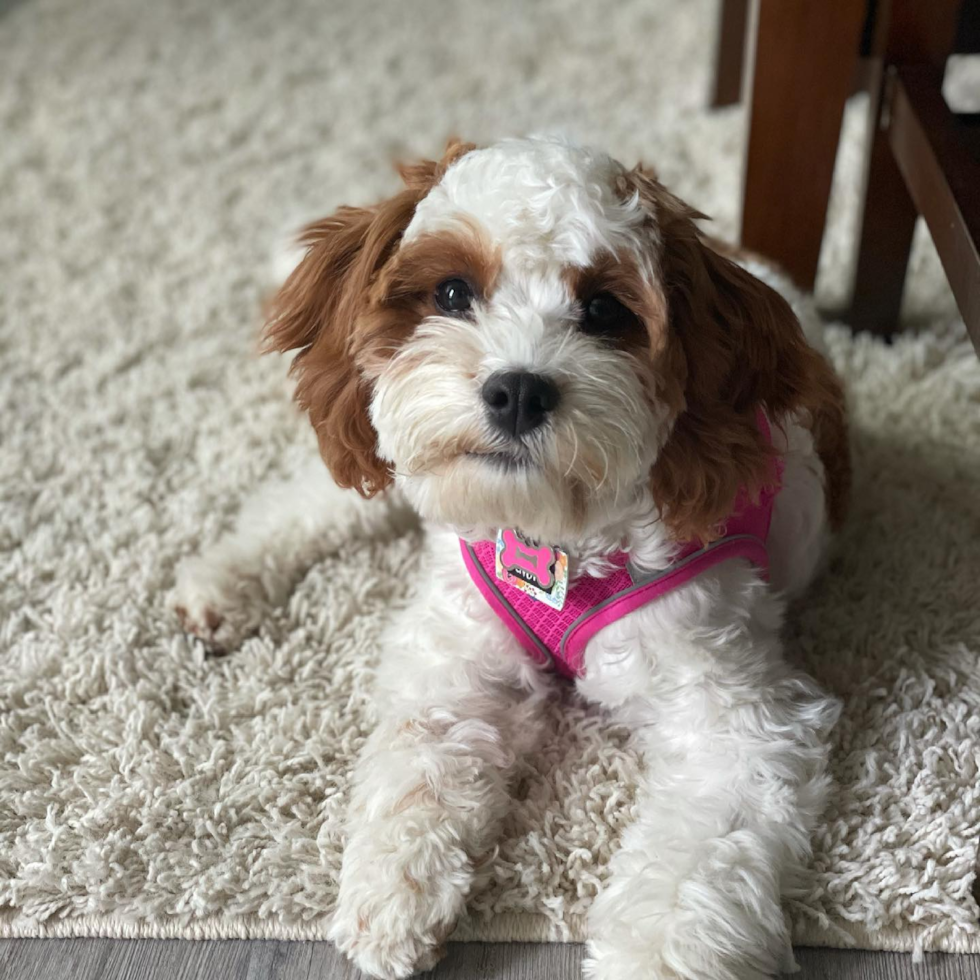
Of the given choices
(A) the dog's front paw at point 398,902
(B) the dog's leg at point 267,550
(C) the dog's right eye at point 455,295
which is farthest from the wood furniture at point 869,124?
(A) the dog's front paw at point 398,902

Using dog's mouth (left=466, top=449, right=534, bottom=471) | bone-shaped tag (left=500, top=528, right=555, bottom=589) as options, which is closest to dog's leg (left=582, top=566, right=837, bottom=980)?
bone-shaped tag (left=500, top=528, right=555, bottom=589)

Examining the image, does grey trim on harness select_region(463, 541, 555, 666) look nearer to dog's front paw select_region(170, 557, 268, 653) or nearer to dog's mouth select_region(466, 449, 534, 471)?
dog's mouth select_region(466, 449, 534, 471)

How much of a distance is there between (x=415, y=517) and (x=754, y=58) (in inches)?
37.8

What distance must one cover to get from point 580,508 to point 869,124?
117 cm

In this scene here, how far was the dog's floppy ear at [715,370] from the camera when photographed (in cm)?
112

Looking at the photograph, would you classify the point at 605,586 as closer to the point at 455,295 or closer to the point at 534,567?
the point at 534,567

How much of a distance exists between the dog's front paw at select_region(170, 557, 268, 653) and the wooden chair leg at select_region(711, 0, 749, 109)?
1.92 metres

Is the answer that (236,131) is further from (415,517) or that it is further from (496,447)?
(496,447)

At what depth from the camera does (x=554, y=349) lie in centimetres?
108

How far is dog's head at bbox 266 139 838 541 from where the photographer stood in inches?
42.6

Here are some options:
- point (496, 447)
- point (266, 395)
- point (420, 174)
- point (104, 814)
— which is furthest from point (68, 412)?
point (496, 447)

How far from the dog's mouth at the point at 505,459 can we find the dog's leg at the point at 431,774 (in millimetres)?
366

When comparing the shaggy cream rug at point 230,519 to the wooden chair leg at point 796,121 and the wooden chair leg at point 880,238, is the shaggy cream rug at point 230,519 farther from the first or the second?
the wooden chair leg at point 796,121

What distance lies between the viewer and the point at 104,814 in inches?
52.9
